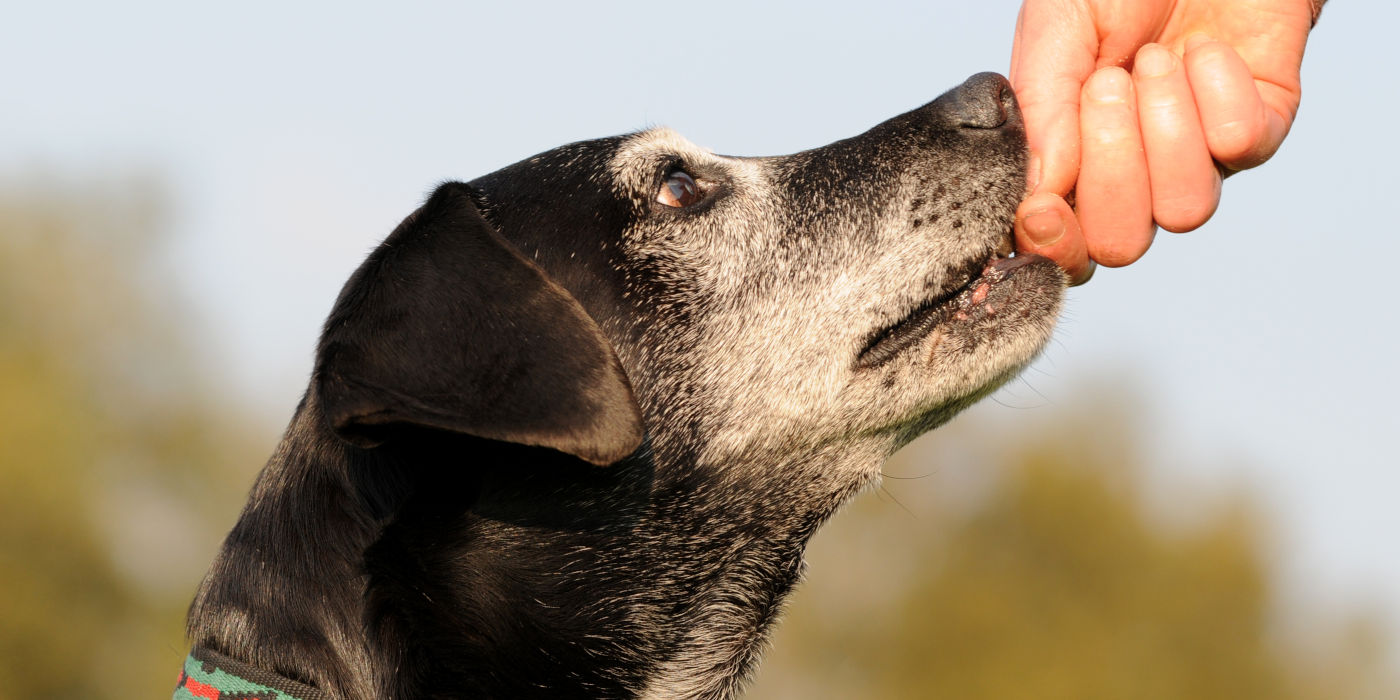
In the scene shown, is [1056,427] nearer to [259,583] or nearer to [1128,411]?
[1128,411]

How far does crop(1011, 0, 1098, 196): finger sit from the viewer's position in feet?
14.2

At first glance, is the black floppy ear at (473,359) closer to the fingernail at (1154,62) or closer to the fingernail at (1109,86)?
the fingernail at (1109,86)

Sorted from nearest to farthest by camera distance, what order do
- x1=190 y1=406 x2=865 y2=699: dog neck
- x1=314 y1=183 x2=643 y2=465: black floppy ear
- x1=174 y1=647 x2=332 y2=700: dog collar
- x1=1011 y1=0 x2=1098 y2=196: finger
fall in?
x1=314 y1=183 x2=643 y2=465: black floppy ear, x1=174 y1=647 x2=332 y2=700: dog collar, x1=190 y1=406 x2=865 y2=699: dog neck, x1=1011 y1=0 x2=1098 y2=196: finger

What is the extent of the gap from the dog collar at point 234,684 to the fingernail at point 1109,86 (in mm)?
3018

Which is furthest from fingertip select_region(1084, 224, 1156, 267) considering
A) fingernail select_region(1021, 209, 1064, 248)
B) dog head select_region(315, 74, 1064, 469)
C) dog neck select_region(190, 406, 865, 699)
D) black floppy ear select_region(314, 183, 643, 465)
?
black floppy ear select_region(314, 183, 643, 465)

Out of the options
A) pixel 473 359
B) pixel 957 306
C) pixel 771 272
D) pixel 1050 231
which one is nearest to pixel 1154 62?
pixel 1050 231

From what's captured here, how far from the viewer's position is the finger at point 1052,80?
4.32m

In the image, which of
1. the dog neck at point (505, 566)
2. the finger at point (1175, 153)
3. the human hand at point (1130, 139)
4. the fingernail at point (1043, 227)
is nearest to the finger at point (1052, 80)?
the human hand at point (1130, 139)

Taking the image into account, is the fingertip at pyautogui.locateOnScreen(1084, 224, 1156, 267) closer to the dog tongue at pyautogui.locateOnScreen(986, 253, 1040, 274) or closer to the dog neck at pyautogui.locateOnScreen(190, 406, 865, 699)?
the dog tongue at pyautogui.locateOnScreen(986, 253, 1040, 274)

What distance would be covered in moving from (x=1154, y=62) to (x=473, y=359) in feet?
8.14

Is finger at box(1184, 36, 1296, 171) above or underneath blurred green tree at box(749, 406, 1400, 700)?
above

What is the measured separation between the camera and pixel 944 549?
30.2 m

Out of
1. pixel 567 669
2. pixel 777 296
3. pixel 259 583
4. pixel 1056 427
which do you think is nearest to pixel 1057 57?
pixel 777 296

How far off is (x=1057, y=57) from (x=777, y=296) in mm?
1311
